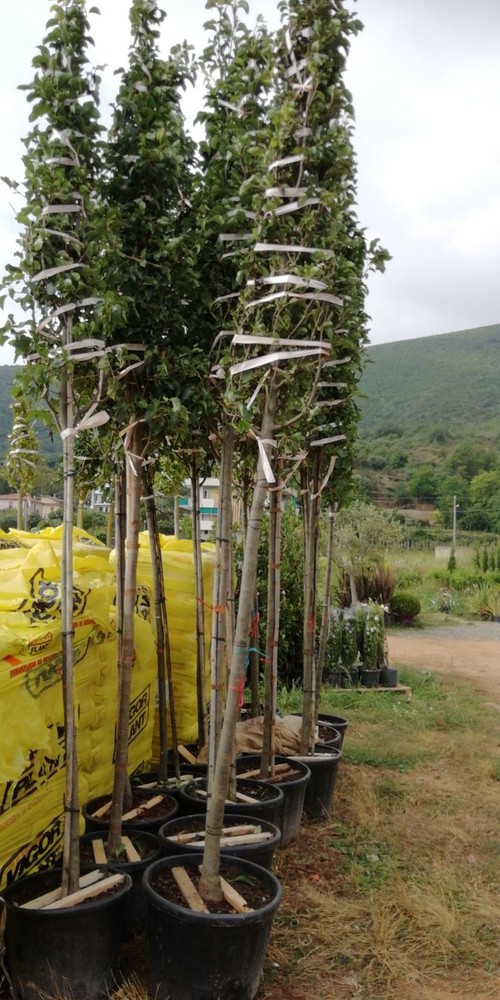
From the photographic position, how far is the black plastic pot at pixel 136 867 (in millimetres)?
3449

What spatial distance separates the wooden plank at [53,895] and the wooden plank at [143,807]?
2.28 feet

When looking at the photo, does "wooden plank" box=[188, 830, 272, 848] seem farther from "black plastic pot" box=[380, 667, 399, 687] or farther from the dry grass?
"black plastic pot" box=[380, 667, 399, 687]

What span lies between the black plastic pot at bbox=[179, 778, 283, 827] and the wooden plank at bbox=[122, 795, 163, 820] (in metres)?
0.15

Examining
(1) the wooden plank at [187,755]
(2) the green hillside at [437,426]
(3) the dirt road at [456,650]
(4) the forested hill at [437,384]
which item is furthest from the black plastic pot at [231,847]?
(4) the forested hill at [437,384]

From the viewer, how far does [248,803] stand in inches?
165

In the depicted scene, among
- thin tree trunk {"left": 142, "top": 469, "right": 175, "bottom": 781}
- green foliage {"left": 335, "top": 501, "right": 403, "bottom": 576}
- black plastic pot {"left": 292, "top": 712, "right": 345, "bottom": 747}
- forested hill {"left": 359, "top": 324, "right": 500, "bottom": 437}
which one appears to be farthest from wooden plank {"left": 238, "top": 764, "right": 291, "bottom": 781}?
forested hill {"left": 359, "top": 324, "right": 500, "bottom": 437}

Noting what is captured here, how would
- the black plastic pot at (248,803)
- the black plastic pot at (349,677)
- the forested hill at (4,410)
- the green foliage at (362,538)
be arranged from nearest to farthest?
the black plastic pot at (248,803)
the black plastic pot at (349,677)
the green foliage at (362,538)
the forested hill at (4,410)

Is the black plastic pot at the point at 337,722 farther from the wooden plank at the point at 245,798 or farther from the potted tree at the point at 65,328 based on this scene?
the potted tree at the point at 65,328

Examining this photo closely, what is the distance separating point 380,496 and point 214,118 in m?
58.0

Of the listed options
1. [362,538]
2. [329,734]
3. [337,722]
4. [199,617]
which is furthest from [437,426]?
[199,617]

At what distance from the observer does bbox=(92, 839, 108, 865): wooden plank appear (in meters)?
3.47

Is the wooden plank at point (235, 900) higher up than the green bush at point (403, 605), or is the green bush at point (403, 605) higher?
the wooden plank at point (235, 900)

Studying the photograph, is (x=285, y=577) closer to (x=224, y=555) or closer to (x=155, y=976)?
(x=224, y=555)

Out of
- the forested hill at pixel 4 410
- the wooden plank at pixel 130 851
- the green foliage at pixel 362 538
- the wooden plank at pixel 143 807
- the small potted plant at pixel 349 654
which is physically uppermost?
the forested hill at pixel 4 410
